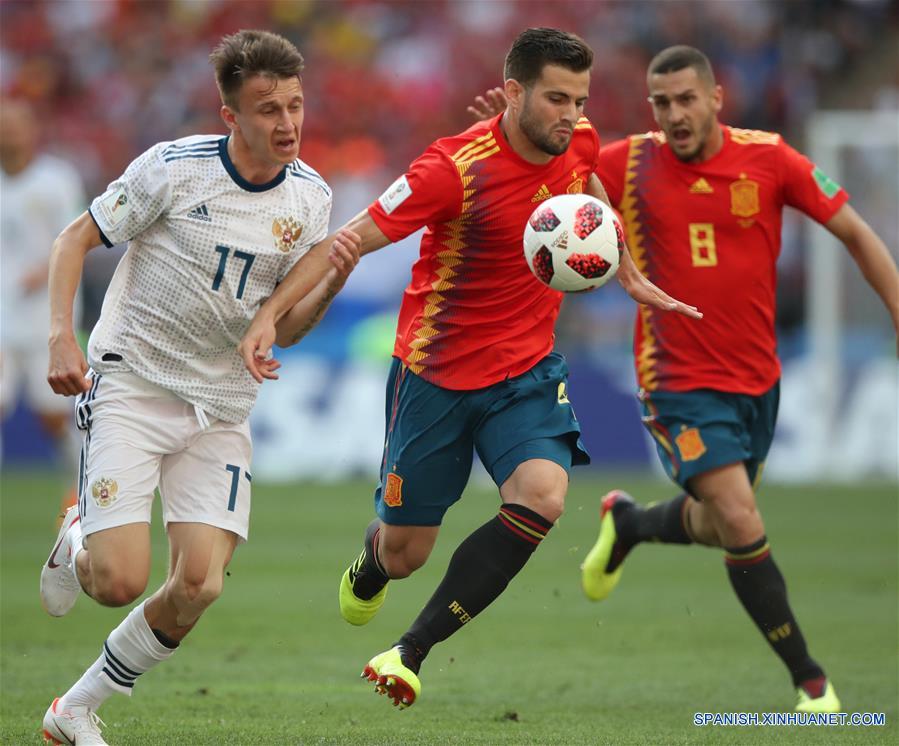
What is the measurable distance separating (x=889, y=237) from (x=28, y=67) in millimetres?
11355

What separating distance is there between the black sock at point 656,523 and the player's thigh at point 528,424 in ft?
5.89

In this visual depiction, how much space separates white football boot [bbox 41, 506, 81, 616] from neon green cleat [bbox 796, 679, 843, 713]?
122 inches

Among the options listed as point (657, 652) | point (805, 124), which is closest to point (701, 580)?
point (657, 652)

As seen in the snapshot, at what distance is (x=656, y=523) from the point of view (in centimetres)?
768

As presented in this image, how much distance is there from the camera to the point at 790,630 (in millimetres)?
6445

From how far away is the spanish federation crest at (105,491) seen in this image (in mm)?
5359

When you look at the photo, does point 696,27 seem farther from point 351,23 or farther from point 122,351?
point 122,351

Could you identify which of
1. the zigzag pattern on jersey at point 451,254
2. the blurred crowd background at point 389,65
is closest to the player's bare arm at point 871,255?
the zigzag pattern on jersey at point 451,254

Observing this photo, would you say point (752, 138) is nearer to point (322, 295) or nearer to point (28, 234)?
point (322, 295)

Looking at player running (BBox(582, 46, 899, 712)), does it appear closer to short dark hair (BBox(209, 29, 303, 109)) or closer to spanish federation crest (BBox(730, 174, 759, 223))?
spanish federation crest (BBox(730, 174, 759, 223))

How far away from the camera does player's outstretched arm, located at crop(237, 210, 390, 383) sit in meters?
5.26

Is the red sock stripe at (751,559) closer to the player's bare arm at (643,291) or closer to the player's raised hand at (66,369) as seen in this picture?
the player's bare arm at (643,291)

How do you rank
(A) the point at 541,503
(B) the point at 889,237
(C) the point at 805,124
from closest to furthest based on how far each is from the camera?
(A) the point at 541,503, (B) the point at 889,237, (C) the point at 805,124

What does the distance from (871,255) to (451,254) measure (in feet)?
6.78
